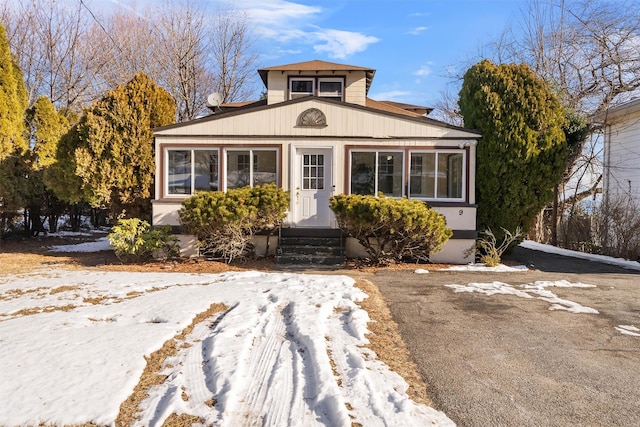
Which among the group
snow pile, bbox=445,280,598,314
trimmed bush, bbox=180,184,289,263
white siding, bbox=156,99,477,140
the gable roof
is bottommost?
snow pile, bbox=445,280,598,314

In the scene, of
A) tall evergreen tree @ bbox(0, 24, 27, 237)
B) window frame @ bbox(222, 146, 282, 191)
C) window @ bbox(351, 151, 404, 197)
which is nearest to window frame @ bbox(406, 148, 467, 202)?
window @ bbox(351, 151, 404, 197)

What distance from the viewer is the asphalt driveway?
116 inches

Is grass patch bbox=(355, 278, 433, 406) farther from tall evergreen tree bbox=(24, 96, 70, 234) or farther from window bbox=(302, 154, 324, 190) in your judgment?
tall evergreen tree bbox=(24, 96, 70, 234)

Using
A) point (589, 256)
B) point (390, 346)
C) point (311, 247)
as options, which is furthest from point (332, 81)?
point (390, 346)

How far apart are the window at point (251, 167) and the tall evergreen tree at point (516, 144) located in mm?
4882

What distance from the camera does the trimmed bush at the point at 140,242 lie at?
9305 mm

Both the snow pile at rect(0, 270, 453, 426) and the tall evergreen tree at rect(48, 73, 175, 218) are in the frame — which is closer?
the snow pile at rect(0, 270, 453, 426)

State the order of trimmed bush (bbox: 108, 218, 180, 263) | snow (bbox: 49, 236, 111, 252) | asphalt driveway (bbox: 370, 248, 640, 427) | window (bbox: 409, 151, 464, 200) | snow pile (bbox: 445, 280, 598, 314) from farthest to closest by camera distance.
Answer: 1. snow (bbox: 49, 236, 111, 252)
2. window (bbox: 409, 151, 464, 200)
3. trimmed bush (bbox: 108, 218, 180, 263)
4. snow pile (bbox: 445, 280, 598, 314)
5. asphalt driveway (bbox: 370, 248, 640, 427)

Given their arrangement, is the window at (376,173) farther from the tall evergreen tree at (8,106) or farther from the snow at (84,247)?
the tall evergreen tree at (8,106)

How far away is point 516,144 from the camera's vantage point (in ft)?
32.0

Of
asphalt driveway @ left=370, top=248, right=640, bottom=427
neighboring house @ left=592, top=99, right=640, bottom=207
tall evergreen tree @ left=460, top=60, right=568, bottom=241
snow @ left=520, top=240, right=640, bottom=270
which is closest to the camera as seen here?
asphalt driveway @ left=370, top=248, right=640, bottom=427

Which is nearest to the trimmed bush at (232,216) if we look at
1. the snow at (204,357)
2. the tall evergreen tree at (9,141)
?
the snow at (204,357)

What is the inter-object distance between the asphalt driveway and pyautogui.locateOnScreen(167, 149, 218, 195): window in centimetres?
531

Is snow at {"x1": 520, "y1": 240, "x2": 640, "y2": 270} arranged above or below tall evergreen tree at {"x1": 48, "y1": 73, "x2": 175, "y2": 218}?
below
